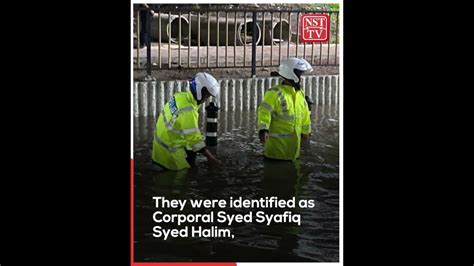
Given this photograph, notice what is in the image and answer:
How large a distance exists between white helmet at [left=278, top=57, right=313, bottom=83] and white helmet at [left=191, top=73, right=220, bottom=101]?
0.61 metres

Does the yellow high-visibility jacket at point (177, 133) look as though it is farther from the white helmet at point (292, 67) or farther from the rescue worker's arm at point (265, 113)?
the white helmet at point (292, 67)

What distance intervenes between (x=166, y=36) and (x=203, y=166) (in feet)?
3.58

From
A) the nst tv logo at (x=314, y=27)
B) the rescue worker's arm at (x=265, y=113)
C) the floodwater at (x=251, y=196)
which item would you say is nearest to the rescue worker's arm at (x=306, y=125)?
the rescue worker's arm at (x=265, y=113)

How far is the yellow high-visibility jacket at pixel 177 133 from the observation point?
258 inches

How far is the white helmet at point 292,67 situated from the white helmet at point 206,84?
0.61 m

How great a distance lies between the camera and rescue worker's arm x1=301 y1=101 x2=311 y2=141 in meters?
7.14

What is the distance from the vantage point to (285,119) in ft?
23.8

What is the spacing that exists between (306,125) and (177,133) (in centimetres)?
122

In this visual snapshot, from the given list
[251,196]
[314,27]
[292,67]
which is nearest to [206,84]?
[292,67]

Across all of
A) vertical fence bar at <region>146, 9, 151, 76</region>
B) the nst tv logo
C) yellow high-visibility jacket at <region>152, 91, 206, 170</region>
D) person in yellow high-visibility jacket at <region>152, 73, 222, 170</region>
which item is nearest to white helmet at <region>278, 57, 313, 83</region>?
the nst tv logo

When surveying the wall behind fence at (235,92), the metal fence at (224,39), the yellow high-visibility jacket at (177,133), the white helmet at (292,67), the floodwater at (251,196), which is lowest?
the floodwater at (251,196)

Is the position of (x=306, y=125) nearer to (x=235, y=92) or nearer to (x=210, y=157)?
(x=235, y=92)

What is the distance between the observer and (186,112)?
6609mm

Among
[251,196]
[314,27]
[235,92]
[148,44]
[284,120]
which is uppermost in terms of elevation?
A: [314,27]
